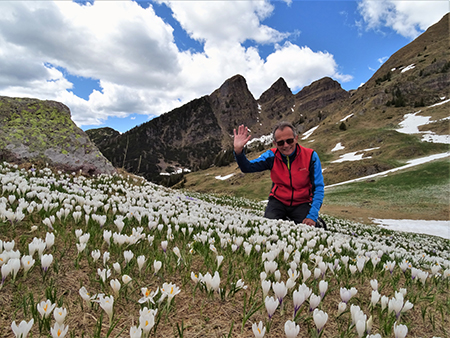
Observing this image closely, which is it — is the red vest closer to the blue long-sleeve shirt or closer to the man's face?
the blue long-sleeve shirt

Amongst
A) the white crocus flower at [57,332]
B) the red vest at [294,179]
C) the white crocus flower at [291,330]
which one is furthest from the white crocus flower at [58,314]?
the red vest at [294,179]

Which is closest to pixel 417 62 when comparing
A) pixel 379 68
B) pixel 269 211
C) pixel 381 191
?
pixel 379 68

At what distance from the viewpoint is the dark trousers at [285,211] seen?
8258mm

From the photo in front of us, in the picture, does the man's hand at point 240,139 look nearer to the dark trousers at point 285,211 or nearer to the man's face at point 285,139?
the man's face at point 285,139

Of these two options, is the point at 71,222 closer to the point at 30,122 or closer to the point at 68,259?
the point at 68,259

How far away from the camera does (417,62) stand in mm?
119125

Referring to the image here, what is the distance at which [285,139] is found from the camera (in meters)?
7.47

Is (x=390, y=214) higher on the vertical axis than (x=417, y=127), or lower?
lower

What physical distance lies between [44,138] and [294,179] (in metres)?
12.2

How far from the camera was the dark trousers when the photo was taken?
8258 millimetres

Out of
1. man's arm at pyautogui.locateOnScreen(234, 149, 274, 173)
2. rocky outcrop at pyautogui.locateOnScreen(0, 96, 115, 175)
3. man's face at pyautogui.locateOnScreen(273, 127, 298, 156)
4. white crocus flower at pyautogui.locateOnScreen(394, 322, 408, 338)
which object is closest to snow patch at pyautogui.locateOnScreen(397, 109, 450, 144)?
man's arm at pyautogui.locateOnScreen(234, 149, 274, 173)

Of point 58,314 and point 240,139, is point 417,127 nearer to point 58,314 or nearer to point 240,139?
point 240,139

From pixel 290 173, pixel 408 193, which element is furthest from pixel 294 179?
pixel 408 193

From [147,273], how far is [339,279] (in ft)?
8.43
